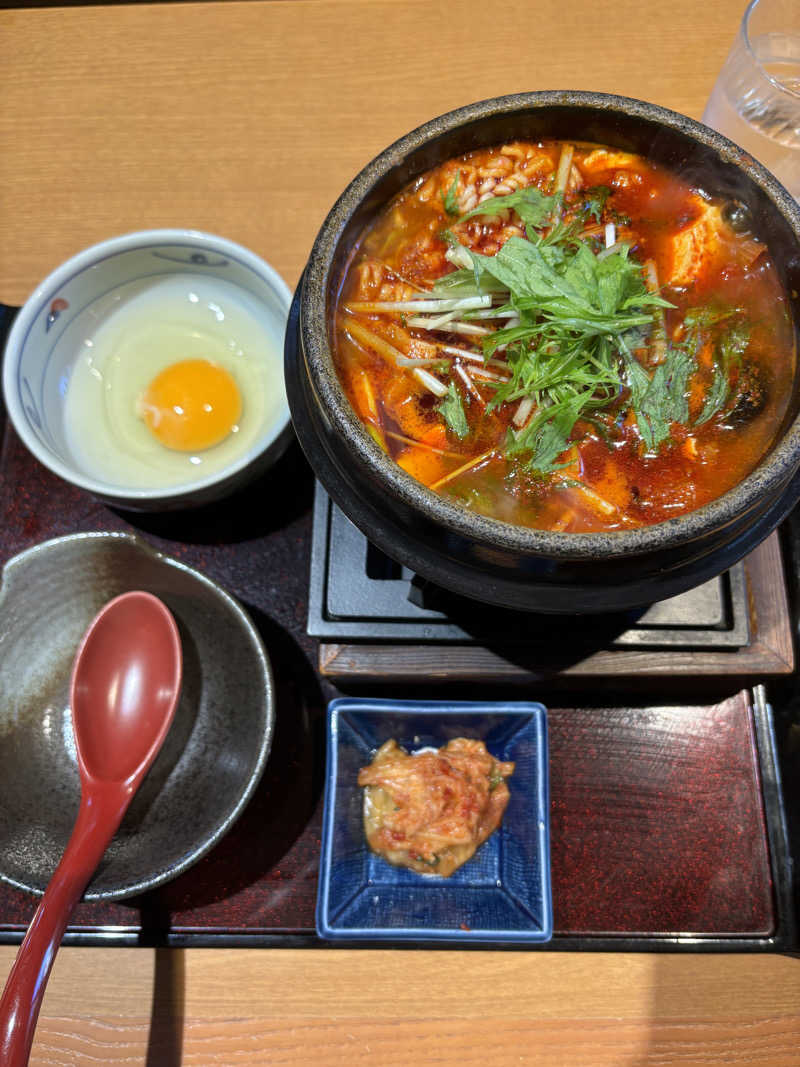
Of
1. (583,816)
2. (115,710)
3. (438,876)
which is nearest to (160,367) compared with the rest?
(115,710)

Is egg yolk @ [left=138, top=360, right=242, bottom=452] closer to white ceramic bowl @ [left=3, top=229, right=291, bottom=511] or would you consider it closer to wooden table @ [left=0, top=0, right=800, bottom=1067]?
white ceramic bowl @ [left=3, top=229, right=291, bottom=511]

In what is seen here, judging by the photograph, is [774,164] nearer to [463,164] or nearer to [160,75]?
[463,164]

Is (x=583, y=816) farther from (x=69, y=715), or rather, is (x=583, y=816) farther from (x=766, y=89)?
(x=766, y=89)

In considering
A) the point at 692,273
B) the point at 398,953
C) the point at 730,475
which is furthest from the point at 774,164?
the point at 398,953

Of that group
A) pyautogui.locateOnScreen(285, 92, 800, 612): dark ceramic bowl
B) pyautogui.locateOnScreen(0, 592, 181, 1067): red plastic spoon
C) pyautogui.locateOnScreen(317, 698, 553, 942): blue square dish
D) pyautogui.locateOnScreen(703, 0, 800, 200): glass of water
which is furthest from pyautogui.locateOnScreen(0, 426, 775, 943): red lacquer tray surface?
pyautogui.locateOnScreen(703, 0, 800, 200): glass of water

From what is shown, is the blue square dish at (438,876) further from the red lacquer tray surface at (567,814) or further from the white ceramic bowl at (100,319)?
the white ceramic bowl at (100,319)

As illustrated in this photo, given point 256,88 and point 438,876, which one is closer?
point 438,876
